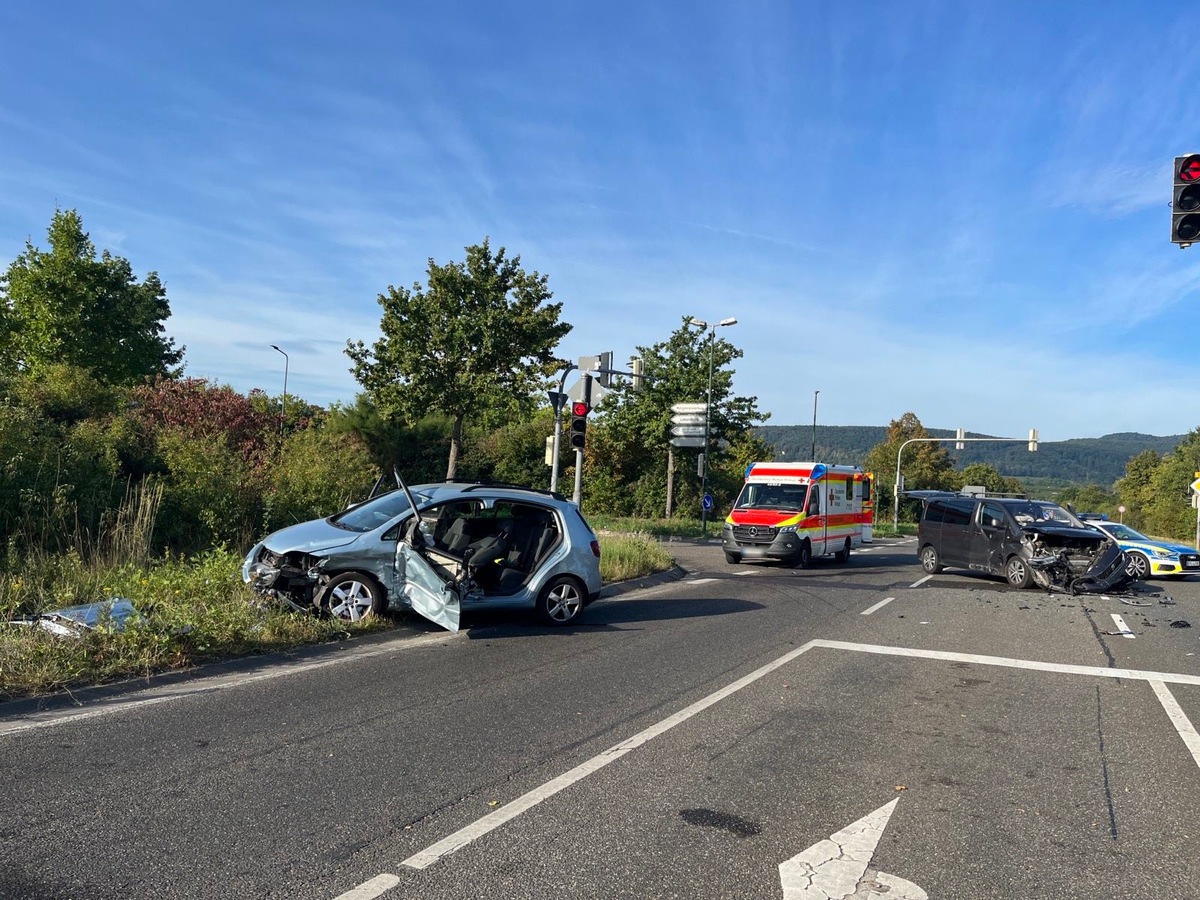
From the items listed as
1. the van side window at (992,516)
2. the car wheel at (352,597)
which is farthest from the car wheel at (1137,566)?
the car wheel at (352,597)

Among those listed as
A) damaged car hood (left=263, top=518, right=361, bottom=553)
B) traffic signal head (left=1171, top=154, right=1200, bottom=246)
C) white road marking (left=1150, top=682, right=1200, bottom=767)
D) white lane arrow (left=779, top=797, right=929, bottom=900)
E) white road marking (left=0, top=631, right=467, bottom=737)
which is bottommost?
white road marking (left=0, top=631, right=467, bottom=737)

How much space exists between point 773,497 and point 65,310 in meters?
28.2

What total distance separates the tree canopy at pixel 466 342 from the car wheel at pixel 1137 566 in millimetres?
16231

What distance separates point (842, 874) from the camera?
3.93 m

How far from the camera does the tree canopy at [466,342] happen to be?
27.3 meters

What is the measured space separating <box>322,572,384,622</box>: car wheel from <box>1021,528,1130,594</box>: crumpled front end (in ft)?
42.8

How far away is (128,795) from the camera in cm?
454

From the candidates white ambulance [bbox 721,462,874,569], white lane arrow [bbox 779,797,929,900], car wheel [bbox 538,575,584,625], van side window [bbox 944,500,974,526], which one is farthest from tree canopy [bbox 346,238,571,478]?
white lane arrow [bbox 779,797,929,900]

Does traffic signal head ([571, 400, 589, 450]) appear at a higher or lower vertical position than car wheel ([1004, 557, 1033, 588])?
higher

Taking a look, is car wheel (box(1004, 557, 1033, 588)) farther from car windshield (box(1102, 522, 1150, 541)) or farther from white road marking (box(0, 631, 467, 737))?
white road marking (box(0, 631, 467, 737))

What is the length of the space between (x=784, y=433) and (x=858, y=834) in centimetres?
19585

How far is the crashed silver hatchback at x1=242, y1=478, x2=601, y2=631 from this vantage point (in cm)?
903

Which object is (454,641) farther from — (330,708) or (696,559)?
(696,559)

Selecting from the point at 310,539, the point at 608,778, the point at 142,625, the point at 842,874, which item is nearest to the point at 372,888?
the point at 608,778
